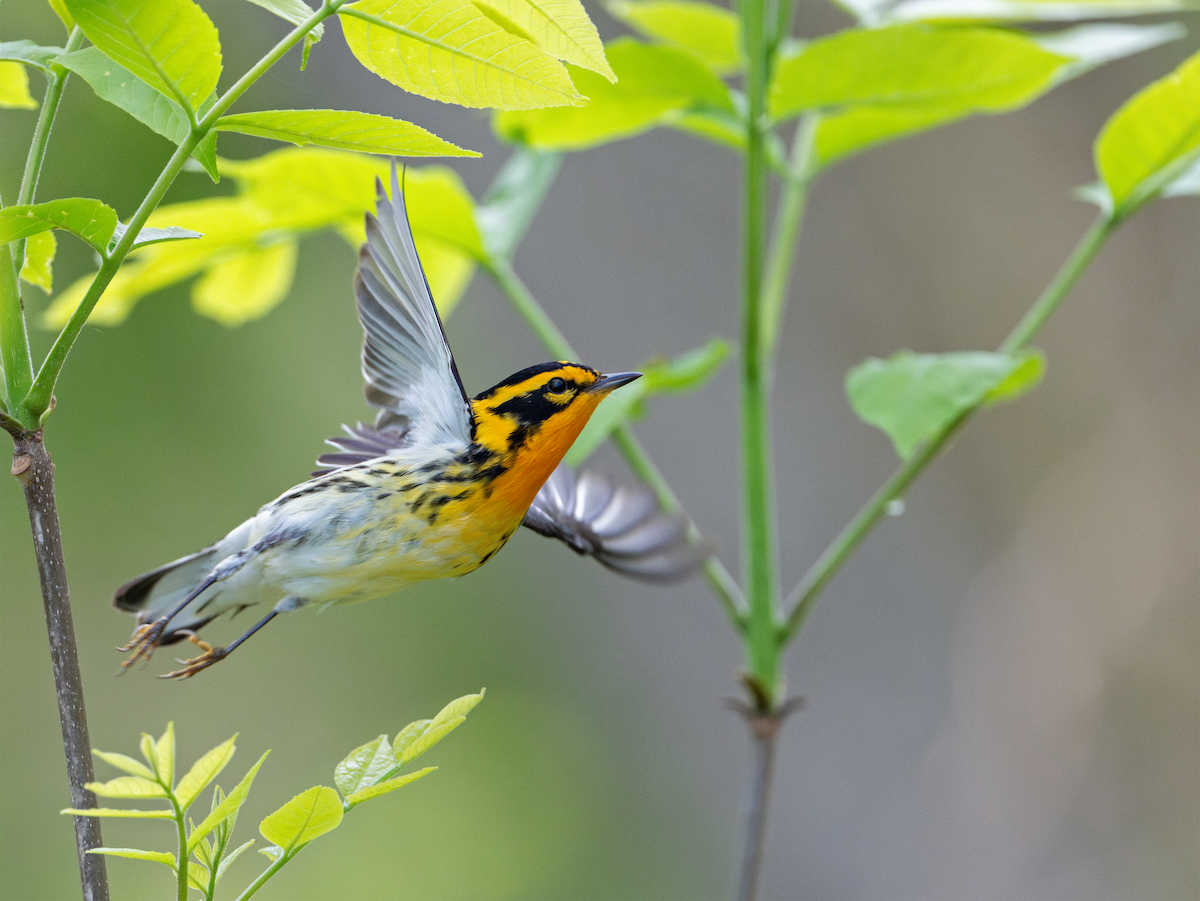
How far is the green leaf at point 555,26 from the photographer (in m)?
0.37

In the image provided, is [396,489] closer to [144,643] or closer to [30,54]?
[144,643]

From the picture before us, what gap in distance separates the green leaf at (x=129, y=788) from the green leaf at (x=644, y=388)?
17.4 inches

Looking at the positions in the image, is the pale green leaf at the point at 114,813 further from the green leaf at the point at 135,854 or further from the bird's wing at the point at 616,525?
the bird's wing at the point at 616,525

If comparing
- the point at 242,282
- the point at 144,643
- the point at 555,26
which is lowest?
the point at 144,643

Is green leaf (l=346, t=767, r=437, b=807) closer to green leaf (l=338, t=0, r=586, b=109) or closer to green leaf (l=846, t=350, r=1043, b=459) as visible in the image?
green leaf (l=338, t=0, r=586, b=109)

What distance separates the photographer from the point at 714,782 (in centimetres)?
256

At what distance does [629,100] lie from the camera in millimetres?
769

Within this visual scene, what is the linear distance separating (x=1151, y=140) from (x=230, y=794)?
0.72m

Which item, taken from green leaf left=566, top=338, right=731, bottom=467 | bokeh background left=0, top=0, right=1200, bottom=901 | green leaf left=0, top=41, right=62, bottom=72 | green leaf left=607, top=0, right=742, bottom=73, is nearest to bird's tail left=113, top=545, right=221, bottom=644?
green leaf left=566, top=338, right=731, bottom=467

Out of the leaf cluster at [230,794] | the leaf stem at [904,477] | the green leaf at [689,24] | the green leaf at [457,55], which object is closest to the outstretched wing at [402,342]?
the green leaf at [457,55]

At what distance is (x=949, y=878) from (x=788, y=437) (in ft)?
2.82

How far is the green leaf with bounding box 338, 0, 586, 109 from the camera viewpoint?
1.24 feet

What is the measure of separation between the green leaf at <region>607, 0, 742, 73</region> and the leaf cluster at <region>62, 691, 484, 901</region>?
2.29 feet

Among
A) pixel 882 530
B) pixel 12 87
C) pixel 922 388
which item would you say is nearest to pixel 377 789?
pixel 12 87
